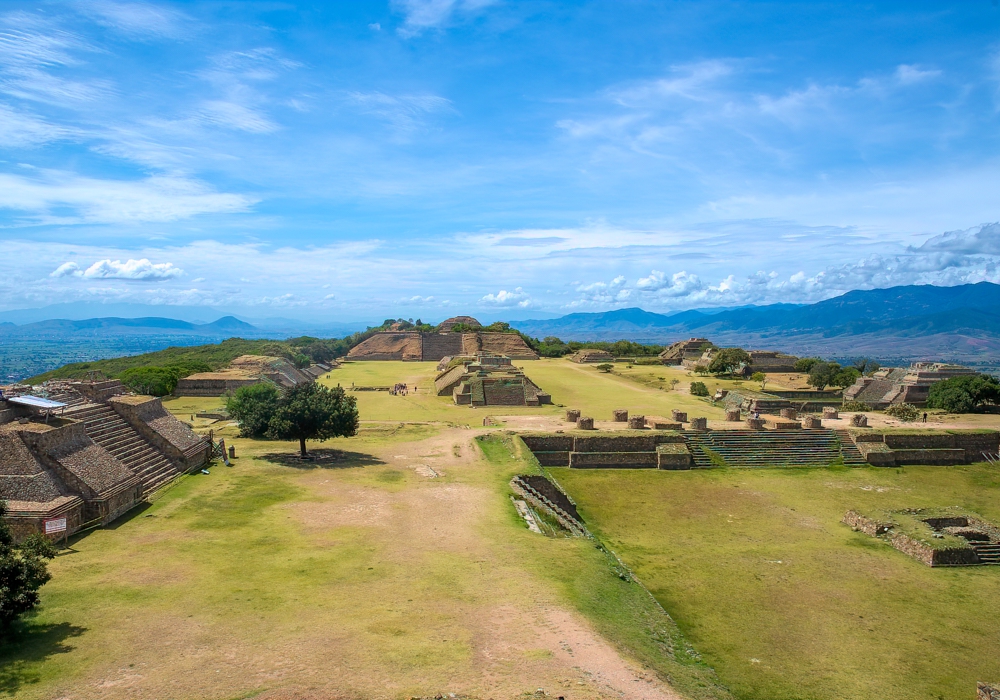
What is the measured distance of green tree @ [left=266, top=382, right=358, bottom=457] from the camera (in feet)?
71.6

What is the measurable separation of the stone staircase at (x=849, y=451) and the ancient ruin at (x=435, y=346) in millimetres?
53786

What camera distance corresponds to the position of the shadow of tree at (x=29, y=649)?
8281mm

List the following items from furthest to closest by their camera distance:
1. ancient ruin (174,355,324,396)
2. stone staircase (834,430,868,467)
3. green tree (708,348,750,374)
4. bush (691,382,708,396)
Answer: green tree (708,348,750,374) → bush (691,382,708,396) → ancient ruin (174,355,324,396) → stone staircase (834,430,868,467)

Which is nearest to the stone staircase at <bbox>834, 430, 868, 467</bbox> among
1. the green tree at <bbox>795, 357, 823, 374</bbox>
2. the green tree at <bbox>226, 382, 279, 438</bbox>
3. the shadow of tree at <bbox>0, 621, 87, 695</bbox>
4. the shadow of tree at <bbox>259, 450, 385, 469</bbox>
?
the shadow of tree at <bbox>259, 450, 385, 469</bbox>

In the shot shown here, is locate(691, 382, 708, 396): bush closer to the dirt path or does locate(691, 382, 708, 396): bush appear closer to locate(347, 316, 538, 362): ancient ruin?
the dirt path

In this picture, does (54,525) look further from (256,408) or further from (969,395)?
(969,395)

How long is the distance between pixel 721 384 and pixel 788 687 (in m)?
43.4

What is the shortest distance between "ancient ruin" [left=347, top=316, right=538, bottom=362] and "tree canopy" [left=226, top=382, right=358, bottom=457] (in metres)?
56.4

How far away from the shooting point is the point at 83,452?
1571 cm

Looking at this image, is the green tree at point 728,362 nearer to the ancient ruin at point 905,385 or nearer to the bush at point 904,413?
the ancient ruin at point 905,385

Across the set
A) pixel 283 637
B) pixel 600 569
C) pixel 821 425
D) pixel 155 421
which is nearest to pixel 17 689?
pixel 283 637

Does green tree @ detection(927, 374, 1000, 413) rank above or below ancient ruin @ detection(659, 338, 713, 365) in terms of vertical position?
below

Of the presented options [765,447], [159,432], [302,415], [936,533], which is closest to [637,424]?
[765,447]

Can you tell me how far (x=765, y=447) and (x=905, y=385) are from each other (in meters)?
19.2
